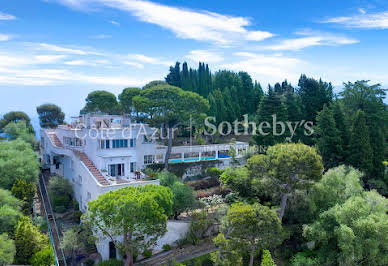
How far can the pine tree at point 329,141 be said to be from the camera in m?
34.1

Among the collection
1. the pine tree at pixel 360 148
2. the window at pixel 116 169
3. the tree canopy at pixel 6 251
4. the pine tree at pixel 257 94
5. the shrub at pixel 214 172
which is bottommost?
the tree canopy at pixel 6 251

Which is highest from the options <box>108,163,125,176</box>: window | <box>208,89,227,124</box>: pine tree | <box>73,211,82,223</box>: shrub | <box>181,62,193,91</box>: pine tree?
<box>181,62,193,91</box>: pine tree

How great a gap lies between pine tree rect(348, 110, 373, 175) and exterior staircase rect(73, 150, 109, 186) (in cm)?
2657

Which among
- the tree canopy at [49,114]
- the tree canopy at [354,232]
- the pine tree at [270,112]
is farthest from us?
the tree canopy at [49,114]

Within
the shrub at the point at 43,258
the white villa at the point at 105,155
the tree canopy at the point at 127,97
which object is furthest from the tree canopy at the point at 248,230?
the tree canopy at the point at 127,97

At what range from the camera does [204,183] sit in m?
33.6

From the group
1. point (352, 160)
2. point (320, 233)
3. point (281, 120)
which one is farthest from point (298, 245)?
point (281, 120)

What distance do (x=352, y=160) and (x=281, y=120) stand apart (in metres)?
8.99

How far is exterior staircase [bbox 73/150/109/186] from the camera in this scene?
84.9ft

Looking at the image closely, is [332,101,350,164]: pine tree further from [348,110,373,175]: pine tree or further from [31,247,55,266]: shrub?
[31,247,55,266]: shrub

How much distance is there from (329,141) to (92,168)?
1015 inches

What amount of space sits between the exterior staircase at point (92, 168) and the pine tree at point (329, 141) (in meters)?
24.1

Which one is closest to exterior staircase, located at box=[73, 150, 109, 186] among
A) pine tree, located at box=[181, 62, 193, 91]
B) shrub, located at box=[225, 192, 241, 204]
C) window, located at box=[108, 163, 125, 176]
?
window, located at box=[108, 163, 125, 176]

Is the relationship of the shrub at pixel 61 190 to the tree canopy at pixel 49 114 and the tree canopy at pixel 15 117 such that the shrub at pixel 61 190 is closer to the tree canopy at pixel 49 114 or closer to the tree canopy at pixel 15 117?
the tree canopy at pixel 49 114
